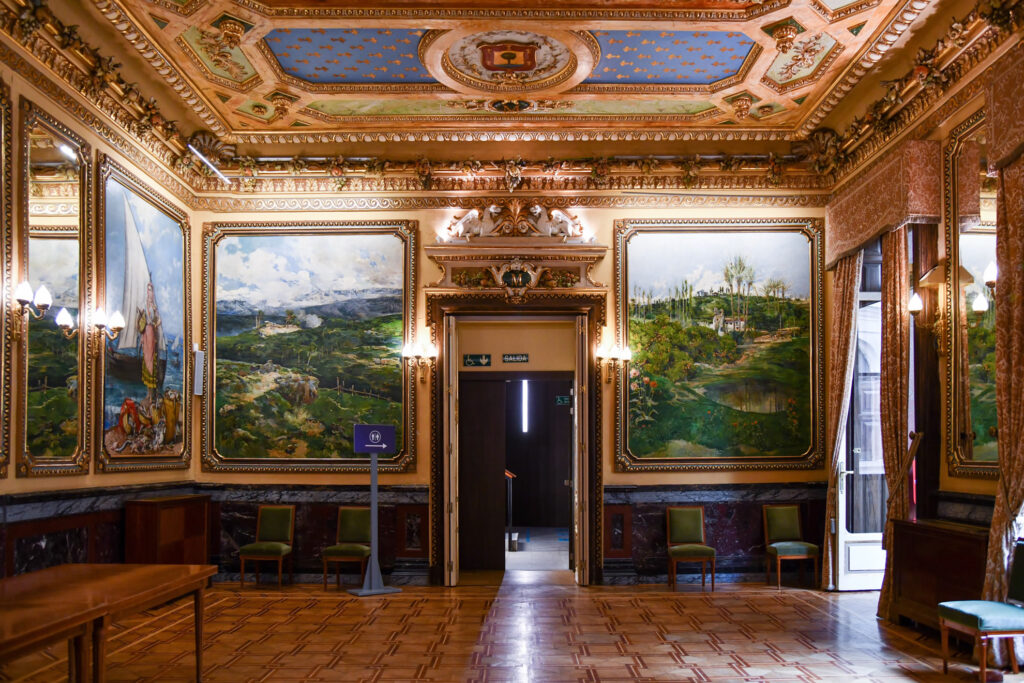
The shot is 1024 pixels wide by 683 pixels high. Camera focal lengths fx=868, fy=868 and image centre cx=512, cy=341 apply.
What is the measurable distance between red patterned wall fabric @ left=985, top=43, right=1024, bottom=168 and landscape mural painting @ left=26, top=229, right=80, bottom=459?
7.99m

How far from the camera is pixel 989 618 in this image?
6145 millimetres

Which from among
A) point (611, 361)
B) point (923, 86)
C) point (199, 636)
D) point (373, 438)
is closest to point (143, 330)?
point (373, 438)

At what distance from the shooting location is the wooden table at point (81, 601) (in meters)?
4.41

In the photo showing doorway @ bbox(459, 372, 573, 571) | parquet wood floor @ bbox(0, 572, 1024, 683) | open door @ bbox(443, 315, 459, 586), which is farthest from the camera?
doorway @ bbox(459, 372, 573, 571)

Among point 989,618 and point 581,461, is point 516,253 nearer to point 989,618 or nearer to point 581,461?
point 581,461

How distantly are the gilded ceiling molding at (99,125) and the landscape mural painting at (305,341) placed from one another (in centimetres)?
100

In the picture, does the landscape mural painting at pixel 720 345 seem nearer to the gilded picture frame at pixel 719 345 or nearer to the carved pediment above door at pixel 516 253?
the gilded picture frame at pixel 719 345

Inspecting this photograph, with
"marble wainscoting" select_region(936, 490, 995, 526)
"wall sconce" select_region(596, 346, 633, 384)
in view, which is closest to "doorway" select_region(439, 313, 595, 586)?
"wall sconce" select_region(596, 346, 633, 384)

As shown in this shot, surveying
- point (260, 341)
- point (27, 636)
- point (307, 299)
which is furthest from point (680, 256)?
point (27, 636)

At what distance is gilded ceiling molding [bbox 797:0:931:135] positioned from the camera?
759 cm

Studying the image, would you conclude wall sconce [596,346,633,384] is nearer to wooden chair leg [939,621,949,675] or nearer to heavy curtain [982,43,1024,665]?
heavy curtain [982,43,1024,665]

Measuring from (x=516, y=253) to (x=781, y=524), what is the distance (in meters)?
4.77

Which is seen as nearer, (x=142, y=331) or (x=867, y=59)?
(x=867, y=59)

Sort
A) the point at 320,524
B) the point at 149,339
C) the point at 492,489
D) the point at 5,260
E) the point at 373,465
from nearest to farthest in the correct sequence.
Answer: the point at 5,260, the point at 149,339, the point at 373,465, the point at 320,524, the point at 492,489
